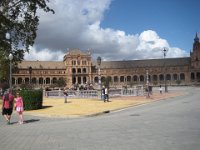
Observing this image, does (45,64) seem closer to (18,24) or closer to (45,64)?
(45,64)

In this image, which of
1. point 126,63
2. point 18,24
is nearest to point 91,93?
point 18,24

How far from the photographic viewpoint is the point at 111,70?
6176 inches

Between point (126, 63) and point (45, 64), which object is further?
point (126, 63)

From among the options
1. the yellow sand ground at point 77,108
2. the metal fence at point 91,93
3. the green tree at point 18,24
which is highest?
the green tree at point 18,24

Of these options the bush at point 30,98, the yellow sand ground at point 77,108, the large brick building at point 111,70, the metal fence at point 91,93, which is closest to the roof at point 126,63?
the large brick building at point 111,70

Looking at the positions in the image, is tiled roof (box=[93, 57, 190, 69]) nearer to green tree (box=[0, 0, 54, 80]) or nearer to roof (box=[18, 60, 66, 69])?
roof (box=[18, 60, 66, 69])

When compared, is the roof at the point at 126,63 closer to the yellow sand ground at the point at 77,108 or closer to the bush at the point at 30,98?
the yellow sand ground at the point at 77,108

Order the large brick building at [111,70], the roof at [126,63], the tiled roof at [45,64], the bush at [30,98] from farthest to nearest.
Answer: the tiled roof at [45,64] < the roof at [126,63] < the large brick building at [111,70] < the bush at [30,98]

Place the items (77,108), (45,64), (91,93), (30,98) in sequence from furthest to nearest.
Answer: (45,64) < (91,93) < (77,108) < (30,98)

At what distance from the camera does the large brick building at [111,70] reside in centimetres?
14588

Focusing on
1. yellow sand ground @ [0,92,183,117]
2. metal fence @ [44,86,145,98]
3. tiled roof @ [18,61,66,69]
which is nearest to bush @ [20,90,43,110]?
yellow sand ground @ [0,92,183,117]

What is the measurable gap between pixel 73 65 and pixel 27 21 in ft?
378

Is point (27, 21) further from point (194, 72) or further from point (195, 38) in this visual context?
point (195, 38)

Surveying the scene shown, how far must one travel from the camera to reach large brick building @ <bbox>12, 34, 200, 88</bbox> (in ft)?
479
